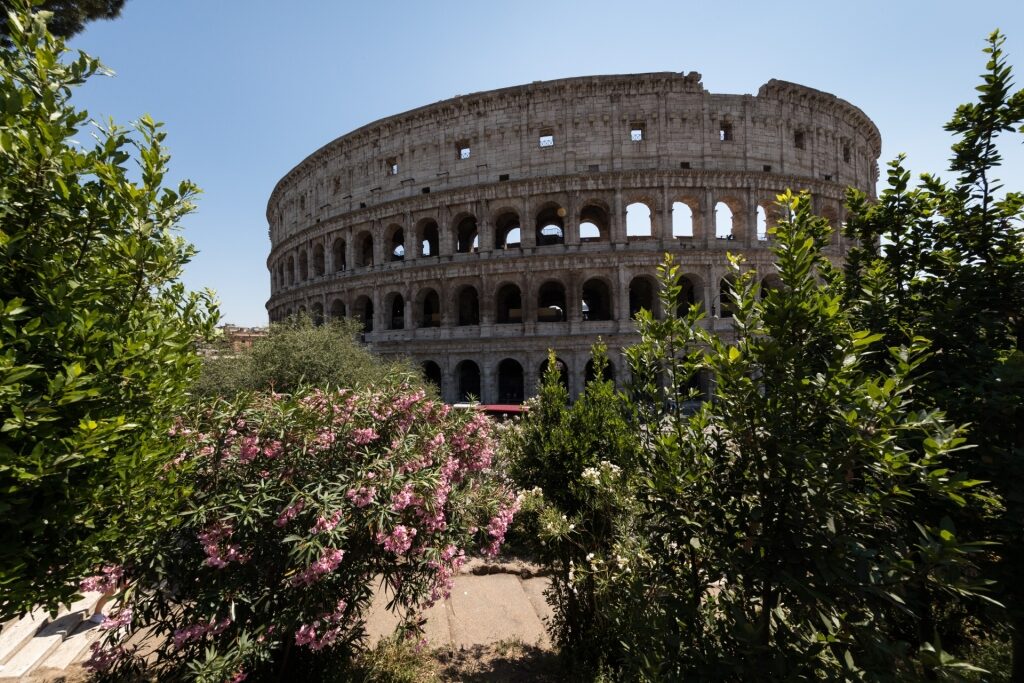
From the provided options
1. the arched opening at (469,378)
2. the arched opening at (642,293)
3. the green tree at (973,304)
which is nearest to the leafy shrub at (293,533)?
the green tree at (973,304)

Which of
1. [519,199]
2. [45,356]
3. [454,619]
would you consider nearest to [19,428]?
[45,356]

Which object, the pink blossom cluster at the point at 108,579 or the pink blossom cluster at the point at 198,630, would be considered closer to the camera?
the pink blossom cluster at the point at 198,630

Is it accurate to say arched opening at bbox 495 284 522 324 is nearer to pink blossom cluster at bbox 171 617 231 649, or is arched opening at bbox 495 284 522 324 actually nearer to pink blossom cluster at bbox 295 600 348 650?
pink blossom cluster at bbox 295 600 348 650

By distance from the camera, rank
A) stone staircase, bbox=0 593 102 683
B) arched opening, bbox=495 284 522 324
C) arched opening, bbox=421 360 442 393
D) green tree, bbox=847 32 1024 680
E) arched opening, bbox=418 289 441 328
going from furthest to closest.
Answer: arched opening, bbox=495 284 522 324 → arched opening, bbox=421 360 442 393 → arched opening, bbox=418 289 441 328 → stone staircase, bbox=0 593 102 683 → green tree, bbox=847 32 1024 680

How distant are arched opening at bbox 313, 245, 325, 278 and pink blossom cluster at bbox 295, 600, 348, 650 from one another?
28.4 meters

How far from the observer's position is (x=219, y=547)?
3578 millimetres

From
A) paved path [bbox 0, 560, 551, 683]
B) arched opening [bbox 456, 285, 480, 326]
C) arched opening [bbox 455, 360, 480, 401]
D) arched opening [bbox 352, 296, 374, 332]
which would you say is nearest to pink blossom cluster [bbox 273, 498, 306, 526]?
paved path [bbox 0, 560, 551, 683]

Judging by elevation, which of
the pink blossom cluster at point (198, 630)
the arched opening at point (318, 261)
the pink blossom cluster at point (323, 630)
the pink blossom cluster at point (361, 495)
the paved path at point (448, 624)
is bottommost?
the paved path at point (448, 624)

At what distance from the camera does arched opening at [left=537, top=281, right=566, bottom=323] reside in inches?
1024

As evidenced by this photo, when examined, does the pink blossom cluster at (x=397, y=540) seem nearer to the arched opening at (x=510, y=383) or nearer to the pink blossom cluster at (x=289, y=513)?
the pink blossom cluster at (x=289, y=513)

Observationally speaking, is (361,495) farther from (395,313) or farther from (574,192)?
(395,313)

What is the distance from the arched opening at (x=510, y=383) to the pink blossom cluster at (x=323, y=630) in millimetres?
20085

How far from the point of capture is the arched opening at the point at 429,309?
24.8 metres

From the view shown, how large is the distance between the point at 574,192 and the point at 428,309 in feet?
48.1
